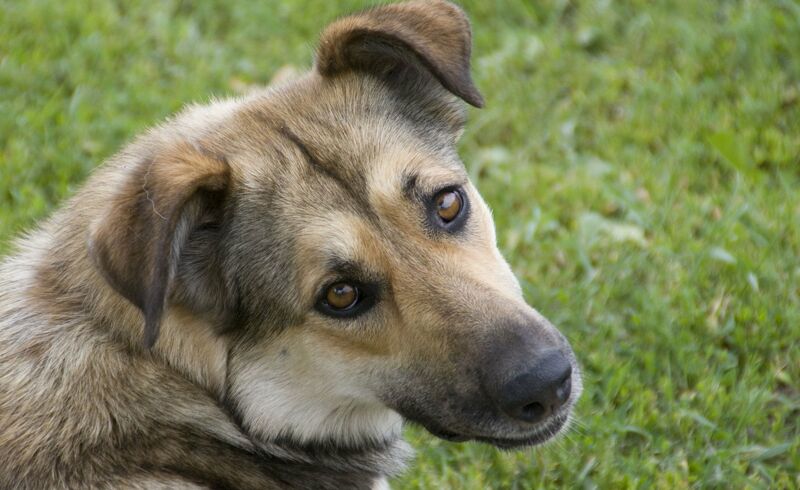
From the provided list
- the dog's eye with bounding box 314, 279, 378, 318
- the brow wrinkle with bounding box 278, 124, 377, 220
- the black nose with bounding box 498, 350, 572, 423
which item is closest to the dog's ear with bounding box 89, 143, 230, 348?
the brow wrinkle with bounding box 278, 124, 377, 220

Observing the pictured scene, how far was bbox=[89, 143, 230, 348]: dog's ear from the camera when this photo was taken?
11.7 feet

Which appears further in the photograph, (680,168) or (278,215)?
(680,168)

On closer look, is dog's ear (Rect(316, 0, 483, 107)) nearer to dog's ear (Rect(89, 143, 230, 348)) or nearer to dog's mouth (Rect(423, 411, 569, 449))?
dog's ear (Rect(89, 143, 230, 348))

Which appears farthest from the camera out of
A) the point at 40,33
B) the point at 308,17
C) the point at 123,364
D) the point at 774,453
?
the point at 308,17

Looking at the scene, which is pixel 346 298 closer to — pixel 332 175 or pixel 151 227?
pixel 332 175

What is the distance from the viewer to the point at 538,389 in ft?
12.7

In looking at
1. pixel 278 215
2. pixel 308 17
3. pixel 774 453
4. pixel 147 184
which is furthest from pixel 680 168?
pixel 147 184

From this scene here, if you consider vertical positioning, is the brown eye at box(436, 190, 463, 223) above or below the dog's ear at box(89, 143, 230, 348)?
below

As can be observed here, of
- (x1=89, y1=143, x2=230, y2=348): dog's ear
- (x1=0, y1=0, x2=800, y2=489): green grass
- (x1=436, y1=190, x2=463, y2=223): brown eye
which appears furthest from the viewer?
(x1=0, y1=0, x2=800, y2=489): green grass

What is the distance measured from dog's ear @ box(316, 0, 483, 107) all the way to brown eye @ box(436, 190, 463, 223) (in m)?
0.40

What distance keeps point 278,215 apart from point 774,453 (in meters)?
2.98

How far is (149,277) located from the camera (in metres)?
3.56

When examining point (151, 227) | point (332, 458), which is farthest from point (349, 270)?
point (332, 458)

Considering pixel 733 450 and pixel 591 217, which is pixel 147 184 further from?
pixel 591 217
